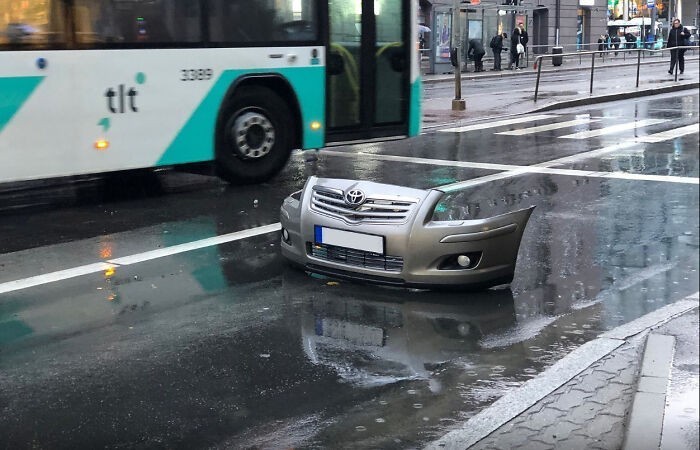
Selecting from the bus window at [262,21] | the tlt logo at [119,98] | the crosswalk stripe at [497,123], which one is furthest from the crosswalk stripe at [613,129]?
the tlt logo at [119,98]

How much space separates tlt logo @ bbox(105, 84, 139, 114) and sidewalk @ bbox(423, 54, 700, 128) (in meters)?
7.93

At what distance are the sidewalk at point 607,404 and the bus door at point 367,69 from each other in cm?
713

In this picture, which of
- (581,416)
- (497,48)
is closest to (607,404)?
(581,416)

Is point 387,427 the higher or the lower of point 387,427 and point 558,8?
the lower

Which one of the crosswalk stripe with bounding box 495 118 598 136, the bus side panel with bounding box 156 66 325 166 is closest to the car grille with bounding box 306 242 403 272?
the bus side panel with bounding box 156 66 325 166

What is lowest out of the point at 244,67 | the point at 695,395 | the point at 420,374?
the point at 420,374

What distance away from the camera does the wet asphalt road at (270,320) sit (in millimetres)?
4410

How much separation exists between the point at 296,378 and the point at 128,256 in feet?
10.3

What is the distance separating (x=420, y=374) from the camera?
5.02 m

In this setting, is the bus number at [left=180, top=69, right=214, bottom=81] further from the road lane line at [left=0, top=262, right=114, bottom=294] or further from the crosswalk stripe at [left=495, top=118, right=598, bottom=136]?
the crosswalk stripe at [left=495, top=118, right=598, bottom=136]

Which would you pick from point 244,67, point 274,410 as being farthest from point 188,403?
point 244,67

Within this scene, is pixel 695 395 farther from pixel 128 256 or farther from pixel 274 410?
pixel 128 256

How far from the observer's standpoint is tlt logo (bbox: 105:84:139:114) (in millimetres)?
9727

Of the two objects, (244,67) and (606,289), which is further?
(244,67)
